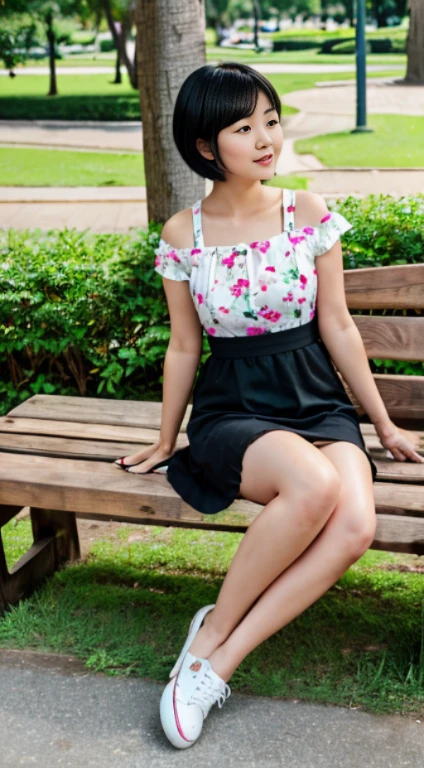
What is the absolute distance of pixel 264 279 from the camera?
2410mm

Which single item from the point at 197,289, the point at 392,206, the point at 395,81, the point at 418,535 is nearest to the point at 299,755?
the point at 418,535

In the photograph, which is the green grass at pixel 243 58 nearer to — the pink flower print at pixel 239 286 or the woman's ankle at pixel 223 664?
the pink flower print at pixel 239 286

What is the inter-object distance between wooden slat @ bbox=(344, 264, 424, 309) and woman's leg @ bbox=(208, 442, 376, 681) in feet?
2.69

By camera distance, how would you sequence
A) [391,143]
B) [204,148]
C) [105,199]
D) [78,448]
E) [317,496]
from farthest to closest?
[105,199] < [391,143] < [78,448] < [204,148] < [317,496]

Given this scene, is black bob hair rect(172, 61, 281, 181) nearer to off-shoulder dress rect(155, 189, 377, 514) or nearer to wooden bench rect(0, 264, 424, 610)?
off-shoulder dress rect(155, 189, 377, 514)

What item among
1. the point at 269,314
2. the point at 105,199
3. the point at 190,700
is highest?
the point at 269,314

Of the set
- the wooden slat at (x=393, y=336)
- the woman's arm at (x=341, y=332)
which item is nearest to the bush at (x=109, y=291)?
the wooden slat at (x=393, y=336)

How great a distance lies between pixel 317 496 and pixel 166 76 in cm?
245

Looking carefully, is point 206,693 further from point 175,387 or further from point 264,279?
point 264,279

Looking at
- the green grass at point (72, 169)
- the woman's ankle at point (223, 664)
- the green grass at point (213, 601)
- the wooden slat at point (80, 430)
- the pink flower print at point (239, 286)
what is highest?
the pink flower print at point (239, 286)

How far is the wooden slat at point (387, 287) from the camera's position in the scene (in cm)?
281

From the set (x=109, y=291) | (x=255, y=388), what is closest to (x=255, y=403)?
(x=255, y=388)

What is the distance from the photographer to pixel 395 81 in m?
5.00

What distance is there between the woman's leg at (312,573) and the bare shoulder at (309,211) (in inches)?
28.3
